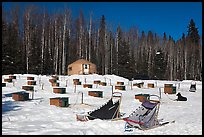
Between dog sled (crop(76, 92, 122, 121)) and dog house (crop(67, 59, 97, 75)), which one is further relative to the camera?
dog house (crop(67, 59, 97, 75))

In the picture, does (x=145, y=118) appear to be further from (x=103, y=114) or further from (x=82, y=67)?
(x=82, y=67)

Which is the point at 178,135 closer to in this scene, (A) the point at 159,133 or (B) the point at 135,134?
(A) the point at 159,133

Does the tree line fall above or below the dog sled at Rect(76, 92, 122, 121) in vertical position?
above

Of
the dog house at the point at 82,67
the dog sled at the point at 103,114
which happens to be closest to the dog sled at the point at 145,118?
the dog sled at the point at 103,114

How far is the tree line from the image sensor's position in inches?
1371

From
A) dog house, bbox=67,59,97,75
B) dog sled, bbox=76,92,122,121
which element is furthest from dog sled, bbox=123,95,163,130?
dog house, bbox=67,59,97,75

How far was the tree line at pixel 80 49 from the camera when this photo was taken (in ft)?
114

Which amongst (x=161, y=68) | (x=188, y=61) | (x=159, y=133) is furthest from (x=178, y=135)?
(x=188, y=61)

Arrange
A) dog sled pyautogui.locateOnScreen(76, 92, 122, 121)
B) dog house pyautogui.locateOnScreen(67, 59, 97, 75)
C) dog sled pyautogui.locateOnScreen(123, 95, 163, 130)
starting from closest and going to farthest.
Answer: dog sled pyautogui.locateOnScreen(123, 95, 163, 130)
dog sled pyautogui.locateOnScreen(76, 92, 122, 121)
dog house pyautogui.locateOnScreen(67, 59, 97, 75)

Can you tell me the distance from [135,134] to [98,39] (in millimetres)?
37546

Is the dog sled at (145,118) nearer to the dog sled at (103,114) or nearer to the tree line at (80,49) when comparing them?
the dog sled at (103,114)

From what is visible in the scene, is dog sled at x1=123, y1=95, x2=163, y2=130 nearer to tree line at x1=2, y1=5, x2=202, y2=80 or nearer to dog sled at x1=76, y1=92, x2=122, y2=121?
dog sled at x1=76, y1=92, x2=122, y2=121

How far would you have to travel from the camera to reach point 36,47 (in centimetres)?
3578

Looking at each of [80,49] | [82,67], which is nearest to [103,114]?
[82,67]
